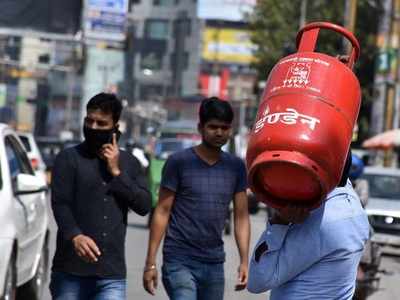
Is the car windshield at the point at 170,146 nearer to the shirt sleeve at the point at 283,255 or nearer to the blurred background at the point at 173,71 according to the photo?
the blurred background at the point at 173,71

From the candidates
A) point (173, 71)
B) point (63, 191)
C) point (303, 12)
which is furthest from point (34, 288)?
point (173, 71)

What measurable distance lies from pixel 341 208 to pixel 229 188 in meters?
2.51

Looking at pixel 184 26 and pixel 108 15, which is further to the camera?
pixel 184 26

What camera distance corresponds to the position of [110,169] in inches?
245

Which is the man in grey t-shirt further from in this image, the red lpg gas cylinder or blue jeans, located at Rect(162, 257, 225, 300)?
the red lpg gas cylinder

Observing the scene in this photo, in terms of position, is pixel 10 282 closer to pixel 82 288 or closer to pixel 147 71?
pixel 82 288

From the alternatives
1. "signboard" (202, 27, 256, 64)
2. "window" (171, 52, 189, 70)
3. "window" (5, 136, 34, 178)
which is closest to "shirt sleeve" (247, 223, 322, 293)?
"window" (5, 136, 34, 178)

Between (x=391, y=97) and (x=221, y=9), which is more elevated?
(x=221, y=9)

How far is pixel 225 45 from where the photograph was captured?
109562 millimetres

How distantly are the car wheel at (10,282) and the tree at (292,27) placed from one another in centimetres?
4038

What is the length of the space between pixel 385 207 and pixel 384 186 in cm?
165

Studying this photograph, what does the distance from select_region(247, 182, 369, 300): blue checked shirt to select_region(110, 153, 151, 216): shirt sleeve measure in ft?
→ 5.84

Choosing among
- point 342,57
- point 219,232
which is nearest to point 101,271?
point 219,232

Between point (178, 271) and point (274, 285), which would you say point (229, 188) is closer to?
point (178, 271)
